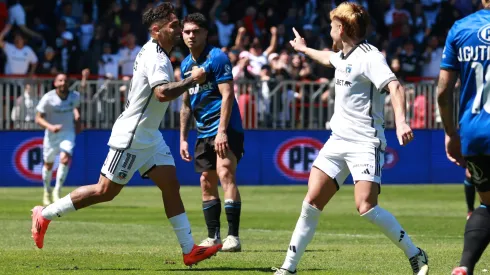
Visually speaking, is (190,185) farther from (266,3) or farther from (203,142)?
(203,142)

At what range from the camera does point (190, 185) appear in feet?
88.1

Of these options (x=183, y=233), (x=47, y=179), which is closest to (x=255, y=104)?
(x=47, y=179)

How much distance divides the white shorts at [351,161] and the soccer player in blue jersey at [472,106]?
4.65 ft

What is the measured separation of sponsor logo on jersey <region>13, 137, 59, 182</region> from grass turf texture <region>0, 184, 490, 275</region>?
1.19m

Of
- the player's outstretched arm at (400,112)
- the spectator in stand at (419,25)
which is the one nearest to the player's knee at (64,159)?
the player's outstretched arm at (400,112)

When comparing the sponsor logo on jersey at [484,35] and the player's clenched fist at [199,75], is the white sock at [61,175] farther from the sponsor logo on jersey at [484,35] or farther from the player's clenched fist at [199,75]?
the sponsor logo on jersey at [484,35]

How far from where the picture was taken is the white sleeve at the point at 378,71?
8992mm

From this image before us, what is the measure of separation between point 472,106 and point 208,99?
505 centimetres

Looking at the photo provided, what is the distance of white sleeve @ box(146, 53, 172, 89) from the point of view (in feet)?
32.2

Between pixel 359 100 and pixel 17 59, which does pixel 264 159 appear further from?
pixel 359 100

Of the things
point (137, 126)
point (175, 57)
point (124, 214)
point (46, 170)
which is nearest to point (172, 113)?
point (175, 57)

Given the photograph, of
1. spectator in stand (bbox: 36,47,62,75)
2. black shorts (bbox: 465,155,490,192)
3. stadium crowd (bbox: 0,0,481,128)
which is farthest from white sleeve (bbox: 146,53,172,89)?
spectator in stand (bbox: 36,47,62,75)

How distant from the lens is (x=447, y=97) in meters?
7.68

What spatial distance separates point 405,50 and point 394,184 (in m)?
3.80
